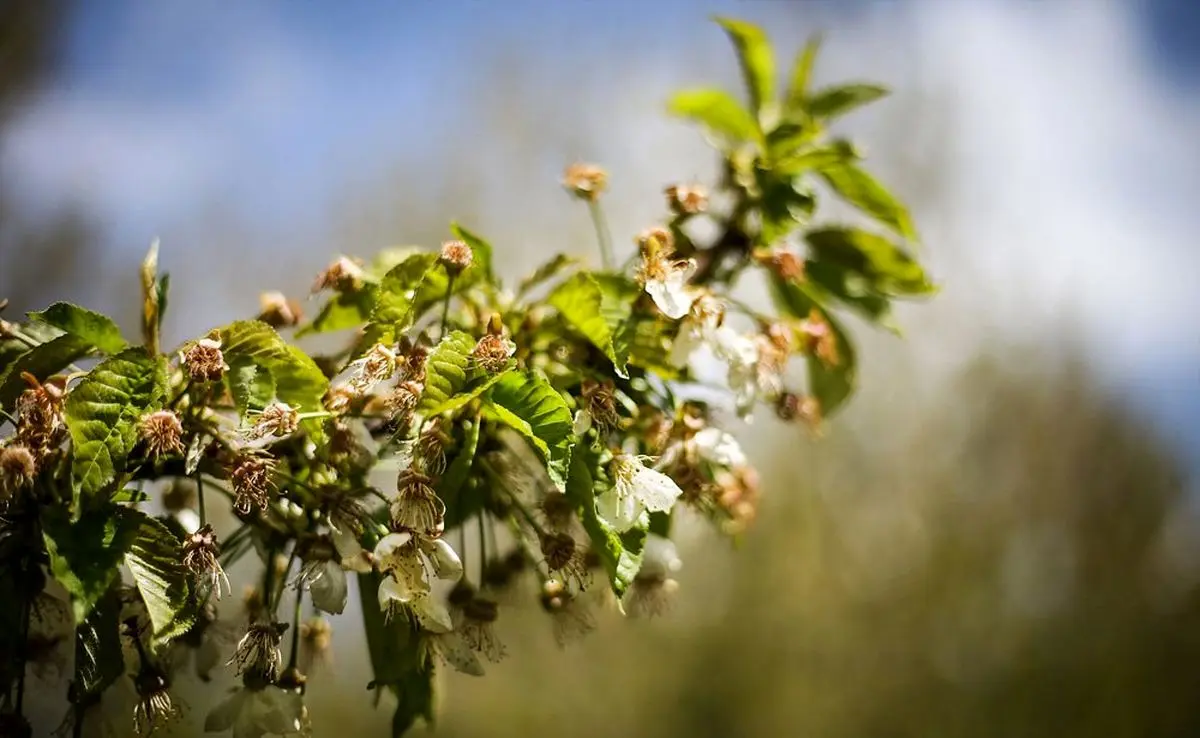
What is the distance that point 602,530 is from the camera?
369 mm

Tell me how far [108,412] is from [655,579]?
284 mm

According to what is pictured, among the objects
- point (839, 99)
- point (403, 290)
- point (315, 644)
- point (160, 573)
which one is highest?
point (839, 99)

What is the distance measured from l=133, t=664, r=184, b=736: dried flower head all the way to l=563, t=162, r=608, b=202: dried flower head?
31 cm

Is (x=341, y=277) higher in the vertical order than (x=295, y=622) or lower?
higher

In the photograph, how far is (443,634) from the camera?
40cm

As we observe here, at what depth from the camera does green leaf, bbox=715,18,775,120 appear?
1.96ft

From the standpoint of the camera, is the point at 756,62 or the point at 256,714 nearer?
the point at 256,714

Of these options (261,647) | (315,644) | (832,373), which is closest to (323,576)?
(261,647)

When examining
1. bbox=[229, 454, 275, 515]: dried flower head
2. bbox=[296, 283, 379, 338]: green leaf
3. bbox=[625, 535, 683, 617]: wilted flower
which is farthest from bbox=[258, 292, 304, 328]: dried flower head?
bbox=[625, 535, 683, 617]: wilted flower

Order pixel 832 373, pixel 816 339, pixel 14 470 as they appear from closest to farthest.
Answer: pixel 14 470, pixel 816 339, pixel 832 373

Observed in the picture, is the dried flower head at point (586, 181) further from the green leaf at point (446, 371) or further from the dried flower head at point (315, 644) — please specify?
the dried flower head at point (315, 644)

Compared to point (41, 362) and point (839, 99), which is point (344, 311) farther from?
point (839, 99)

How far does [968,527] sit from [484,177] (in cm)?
110

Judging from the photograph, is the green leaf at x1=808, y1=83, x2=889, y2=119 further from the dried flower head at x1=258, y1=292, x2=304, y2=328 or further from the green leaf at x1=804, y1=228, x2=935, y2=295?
the dried flower head at x1=258, y1=292, x2=304, y2=328
